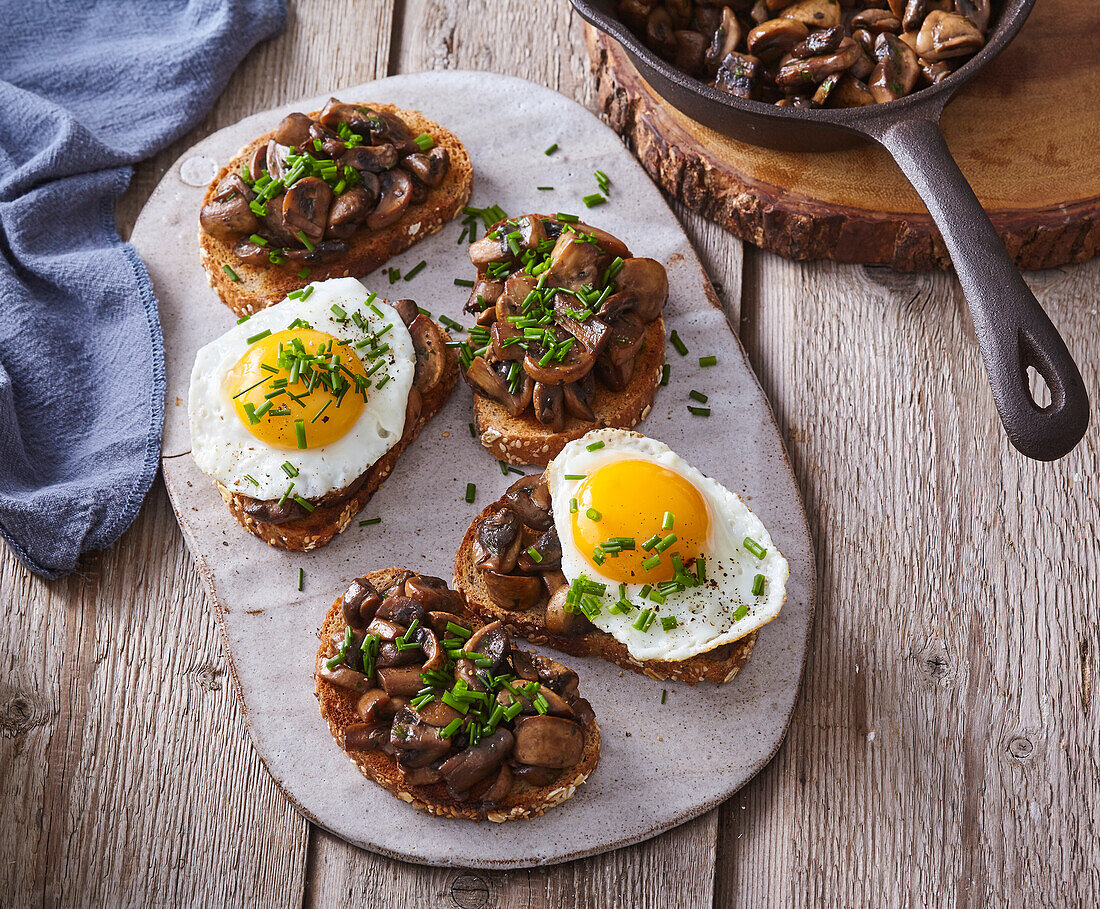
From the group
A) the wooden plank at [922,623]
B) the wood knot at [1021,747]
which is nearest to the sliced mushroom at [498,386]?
the wooden plank at [922,623]

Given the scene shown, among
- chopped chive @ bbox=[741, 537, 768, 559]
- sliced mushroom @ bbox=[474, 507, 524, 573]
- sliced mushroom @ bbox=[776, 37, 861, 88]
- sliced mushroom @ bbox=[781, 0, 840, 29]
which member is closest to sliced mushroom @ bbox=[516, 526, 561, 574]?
sliced mushroom @ bbox=[474, 507, 524, 573]

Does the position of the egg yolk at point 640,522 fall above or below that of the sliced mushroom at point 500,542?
above

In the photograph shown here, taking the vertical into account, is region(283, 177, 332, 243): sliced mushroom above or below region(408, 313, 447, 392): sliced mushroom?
above

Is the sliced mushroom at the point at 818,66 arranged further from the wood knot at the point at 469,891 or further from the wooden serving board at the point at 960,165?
the wood knot at the point at 469,891

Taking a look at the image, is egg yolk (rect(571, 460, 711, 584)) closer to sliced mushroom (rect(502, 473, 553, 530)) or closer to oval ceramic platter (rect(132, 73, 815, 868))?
sliced mushroom (rect(502, 473, 553, 530))

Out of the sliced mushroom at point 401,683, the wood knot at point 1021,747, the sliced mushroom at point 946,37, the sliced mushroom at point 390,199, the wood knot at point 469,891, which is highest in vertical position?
the sliced mushroom at point 946,37

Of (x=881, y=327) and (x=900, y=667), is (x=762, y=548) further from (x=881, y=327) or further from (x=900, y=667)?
(x=881, y=327)

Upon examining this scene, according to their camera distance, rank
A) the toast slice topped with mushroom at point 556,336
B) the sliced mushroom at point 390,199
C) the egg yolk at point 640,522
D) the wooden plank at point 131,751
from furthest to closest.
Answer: the sliced mushroom at point 390,199 < the toast slice topped with mushroom at point 556,336 < the wooden plank at point 131,751 < the egg yolk at point 640,522
